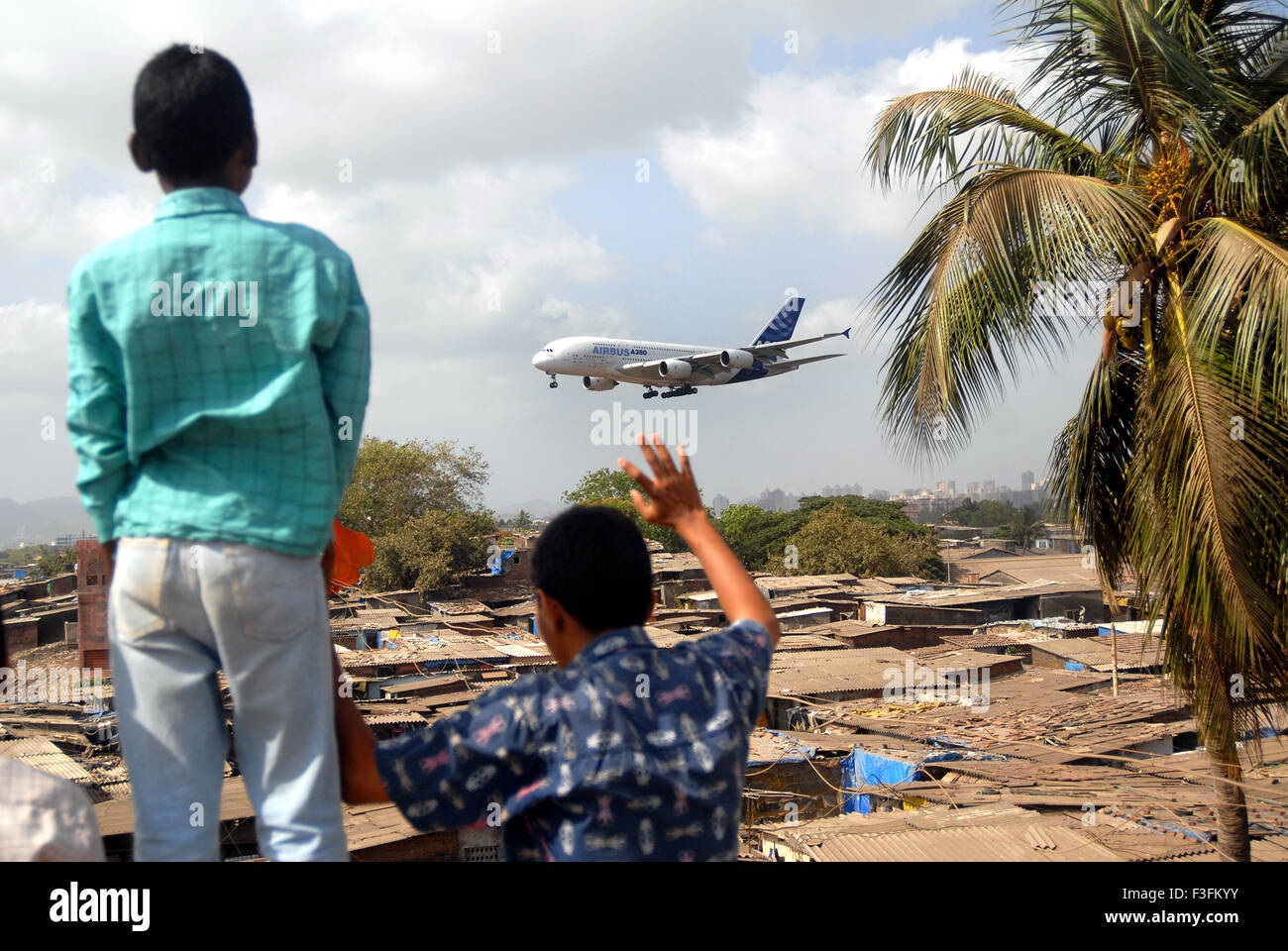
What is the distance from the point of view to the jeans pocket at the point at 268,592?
5.79 ft

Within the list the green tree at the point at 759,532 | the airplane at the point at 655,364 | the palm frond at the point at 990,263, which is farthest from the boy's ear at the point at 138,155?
the green tree at the point at 759,532

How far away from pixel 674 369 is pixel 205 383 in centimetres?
3354

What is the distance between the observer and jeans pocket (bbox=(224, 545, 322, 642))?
5.79 feet

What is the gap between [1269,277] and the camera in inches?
176

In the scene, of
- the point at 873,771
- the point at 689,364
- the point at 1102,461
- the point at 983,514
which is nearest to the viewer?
the point at 1102,461

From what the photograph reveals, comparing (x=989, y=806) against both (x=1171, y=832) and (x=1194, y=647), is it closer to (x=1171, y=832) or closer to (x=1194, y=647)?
(x=1171, y=832)

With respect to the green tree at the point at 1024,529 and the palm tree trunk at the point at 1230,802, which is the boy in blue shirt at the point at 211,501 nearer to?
the palm tree trunk at the point at 1230,802

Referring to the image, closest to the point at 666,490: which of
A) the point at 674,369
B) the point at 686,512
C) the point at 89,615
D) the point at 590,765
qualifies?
the point at 686,512

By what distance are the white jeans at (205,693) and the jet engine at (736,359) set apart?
110 feet

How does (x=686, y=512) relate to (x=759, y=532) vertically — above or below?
above

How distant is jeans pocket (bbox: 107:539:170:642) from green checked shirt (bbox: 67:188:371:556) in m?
0.04

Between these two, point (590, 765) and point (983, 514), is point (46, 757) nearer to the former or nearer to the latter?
point (590, 765)

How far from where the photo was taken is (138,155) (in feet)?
6.62

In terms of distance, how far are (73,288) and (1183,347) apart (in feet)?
16.1
